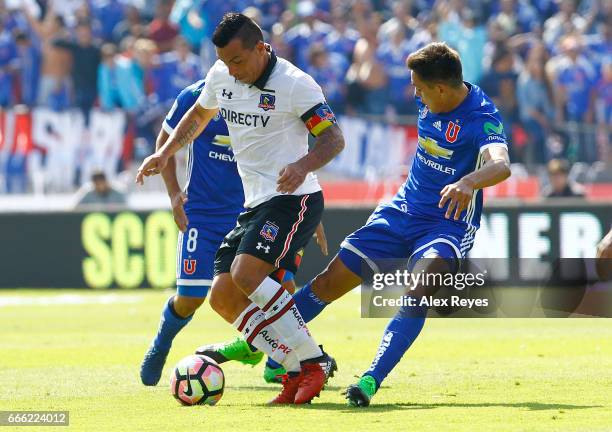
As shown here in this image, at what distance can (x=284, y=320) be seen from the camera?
342 inches

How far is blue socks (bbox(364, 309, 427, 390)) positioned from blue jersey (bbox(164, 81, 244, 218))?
2.54 metres

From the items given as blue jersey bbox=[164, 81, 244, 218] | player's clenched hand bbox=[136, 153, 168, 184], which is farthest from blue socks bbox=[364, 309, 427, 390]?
blue jersey bbox=[164, 81, 244, 218]

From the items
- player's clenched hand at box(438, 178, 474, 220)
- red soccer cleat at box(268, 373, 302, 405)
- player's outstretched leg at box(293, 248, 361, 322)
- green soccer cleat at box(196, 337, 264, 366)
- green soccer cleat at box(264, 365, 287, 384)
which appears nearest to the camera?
player's clenched hand at box(438, 178, 474, 220)

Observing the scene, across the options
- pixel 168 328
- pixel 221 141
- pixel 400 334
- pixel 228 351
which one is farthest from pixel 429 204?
Result: pixel 168 328

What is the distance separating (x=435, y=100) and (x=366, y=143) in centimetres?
1396

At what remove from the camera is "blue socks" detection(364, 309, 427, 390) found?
8.45 m

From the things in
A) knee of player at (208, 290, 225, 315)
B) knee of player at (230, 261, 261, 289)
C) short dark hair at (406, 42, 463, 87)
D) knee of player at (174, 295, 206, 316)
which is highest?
short dark hair at (406, 42, 463, 87)

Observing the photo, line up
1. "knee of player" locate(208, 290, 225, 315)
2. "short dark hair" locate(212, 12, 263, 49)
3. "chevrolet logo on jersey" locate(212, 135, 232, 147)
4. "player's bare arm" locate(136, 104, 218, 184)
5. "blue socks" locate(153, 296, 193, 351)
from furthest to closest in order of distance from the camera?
"chevrolet logo on jersey" locate(212, 135, 232, 147) → "blue socks" locate(153, 296, 193, 351) → "player's bare arm" locate(136, 104, 218, 184) → "knee of player" locate(208, 290, 225, 315) → "short dark hair" locate(212, 12, 263, 49)

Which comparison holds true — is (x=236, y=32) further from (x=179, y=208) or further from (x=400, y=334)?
(x=400, y=334)

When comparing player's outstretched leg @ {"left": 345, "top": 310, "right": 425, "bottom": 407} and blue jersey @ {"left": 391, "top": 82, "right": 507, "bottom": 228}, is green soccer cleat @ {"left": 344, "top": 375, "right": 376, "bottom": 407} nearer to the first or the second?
player's outstretched leg @ {"left": 345, "top": 310, "right": 425, "bottom": 407}

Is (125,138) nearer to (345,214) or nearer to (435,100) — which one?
(345,214)

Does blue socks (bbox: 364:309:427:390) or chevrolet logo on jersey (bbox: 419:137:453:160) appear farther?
chevrolet logo on jersey (bbox: 419:137:453:160)

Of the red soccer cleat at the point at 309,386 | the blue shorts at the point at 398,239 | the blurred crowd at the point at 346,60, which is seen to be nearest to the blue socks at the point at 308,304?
the blue shorts at the point at 398,239

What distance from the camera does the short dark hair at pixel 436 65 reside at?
29.0 ft
